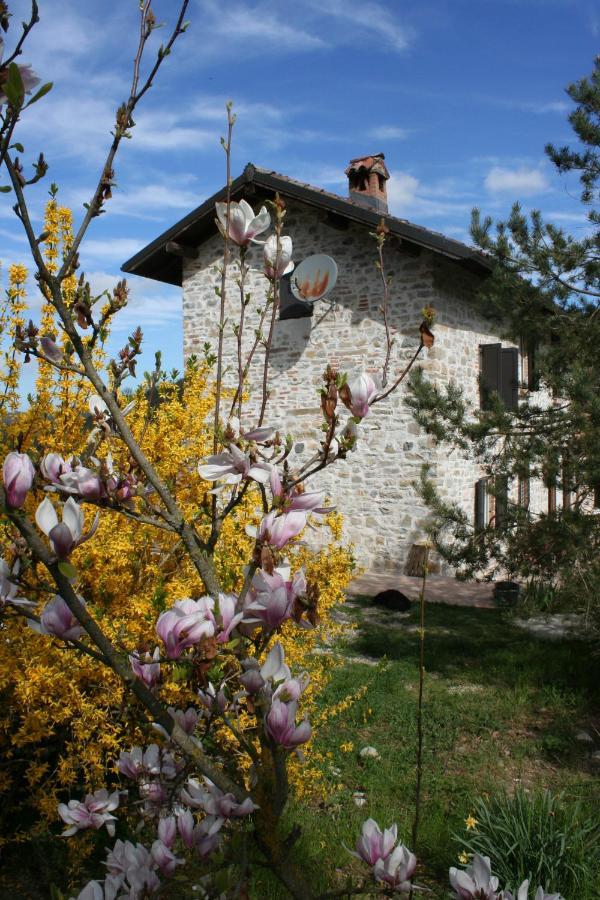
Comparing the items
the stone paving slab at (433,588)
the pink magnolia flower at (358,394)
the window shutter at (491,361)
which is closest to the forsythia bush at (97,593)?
the pink magnolia flower at (358,394)

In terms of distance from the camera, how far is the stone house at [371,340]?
404 inches

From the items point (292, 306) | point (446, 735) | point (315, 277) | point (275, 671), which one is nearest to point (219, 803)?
point (275, 671)

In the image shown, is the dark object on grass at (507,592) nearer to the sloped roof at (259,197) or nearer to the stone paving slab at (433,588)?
the stone paving slab at (433,588)

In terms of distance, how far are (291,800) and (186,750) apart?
2.27 m

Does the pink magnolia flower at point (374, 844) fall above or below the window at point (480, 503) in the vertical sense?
above

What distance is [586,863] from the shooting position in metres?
2.77

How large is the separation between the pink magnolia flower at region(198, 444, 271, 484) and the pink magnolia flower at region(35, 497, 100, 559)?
0.22m

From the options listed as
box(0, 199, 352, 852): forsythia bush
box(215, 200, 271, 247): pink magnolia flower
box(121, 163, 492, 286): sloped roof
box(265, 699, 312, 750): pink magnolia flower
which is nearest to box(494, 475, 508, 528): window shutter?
box(0, 199, 352, 852): forsythia bush

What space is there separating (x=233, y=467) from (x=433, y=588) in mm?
Answer: 8813

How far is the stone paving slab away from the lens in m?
9.00

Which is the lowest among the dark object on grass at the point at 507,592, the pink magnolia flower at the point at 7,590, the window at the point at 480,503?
the dark object on grass at the point at 507,592

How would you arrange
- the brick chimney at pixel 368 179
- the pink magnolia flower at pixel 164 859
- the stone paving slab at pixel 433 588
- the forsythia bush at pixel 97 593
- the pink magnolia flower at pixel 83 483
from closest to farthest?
the pink magnolia flower at pixel 83 483 < the pink magnolia flower at pixel 164 859 < the forsythia bush at pixel 97 593 < the stone paving slab at pixel 433 588 < the brick chimney at pixel 368 179

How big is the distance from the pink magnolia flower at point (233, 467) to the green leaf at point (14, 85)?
63 cm

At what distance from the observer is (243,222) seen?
1.55 metres
